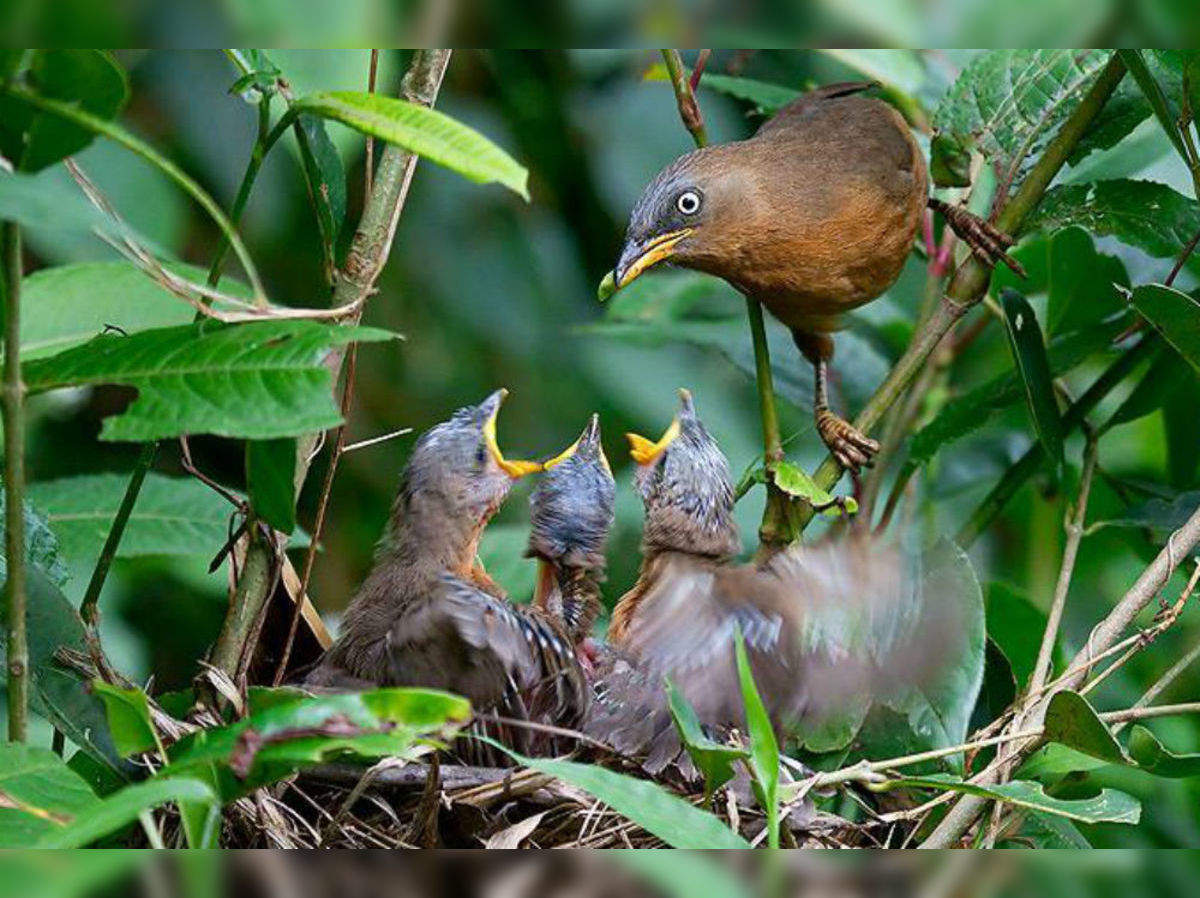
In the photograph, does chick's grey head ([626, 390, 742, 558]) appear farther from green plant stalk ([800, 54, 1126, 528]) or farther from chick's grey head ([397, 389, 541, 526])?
green plant stalk ([800, 54, 1126, 528])

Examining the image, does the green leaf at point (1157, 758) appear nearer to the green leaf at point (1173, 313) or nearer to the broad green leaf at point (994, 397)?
the green leaf at point (1173, 313)

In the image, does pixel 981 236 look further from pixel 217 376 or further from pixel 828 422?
pixel 217 376

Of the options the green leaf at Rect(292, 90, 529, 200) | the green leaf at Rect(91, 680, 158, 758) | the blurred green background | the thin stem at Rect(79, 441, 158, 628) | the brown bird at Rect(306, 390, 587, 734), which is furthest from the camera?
the blurred green background

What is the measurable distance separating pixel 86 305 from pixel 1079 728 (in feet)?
5.04

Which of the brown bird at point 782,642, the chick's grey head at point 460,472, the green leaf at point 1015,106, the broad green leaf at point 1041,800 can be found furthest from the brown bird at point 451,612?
the green leaf at point 1015,106

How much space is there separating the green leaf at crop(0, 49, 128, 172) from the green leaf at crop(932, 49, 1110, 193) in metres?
1.34

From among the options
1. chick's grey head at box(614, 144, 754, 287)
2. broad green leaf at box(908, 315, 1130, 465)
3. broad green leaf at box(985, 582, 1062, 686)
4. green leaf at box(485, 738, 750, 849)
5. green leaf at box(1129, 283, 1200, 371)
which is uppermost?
chick's grey head at box(614, 144, 754, 287)

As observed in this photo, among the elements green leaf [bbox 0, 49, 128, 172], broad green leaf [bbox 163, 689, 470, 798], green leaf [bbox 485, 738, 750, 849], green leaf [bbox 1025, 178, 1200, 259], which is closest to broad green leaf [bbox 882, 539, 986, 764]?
green leaf [bbox 1025, 178, 1200, 259]

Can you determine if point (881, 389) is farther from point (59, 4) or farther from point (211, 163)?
point (211, 163)

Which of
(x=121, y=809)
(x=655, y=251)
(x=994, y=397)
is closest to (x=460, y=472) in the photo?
(x=655, y=251)

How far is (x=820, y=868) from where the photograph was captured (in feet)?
4.00

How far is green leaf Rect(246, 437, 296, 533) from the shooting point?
170cm

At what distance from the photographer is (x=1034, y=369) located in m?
2.27

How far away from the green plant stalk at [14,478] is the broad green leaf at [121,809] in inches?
12.4
